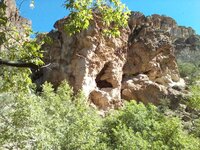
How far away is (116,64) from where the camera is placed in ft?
144

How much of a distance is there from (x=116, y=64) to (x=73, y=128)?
66.3 feet

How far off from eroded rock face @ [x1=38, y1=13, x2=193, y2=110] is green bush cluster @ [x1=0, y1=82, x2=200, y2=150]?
8284 millimetres

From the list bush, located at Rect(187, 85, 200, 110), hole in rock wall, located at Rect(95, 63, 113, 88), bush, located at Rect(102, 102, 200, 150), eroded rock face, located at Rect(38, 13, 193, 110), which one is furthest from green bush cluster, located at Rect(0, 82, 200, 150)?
hole in rock wall, located at Rect(95, 63, 113, 88)

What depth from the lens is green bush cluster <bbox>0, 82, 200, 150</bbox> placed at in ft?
70.9

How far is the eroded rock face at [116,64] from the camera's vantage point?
4075cm

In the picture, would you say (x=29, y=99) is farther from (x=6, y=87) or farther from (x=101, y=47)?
(x=101, y=47)

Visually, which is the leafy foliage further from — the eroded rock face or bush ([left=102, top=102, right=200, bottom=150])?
the eroded rock face

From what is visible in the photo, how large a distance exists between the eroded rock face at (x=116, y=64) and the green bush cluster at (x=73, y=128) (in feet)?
27.2

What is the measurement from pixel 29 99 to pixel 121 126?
7.45 m

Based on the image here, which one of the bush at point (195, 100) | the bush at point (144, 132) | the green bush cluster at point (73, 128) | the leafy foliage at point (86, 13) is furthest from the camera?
the bush at point (195, 100)

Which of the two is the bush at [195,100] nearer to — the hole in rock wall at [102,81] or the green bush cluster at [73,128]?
the hole in rock wall at [102,81]

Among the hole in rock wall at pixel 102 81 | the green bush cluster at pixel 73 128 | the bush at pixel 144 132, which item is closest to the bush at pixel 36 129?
the green bush cluster at pixel 73 128

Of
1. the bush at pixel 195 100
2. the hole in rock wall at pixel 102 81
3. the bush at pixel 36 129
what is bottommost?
the bush at pixel 36 129

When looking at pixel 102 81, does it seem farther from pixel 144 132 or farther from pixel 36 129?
pixel 36 129
